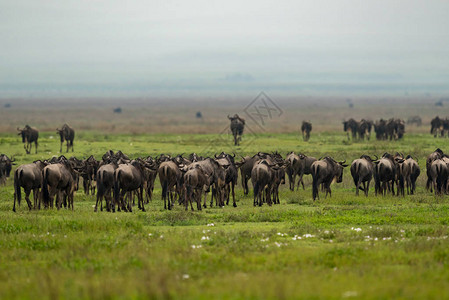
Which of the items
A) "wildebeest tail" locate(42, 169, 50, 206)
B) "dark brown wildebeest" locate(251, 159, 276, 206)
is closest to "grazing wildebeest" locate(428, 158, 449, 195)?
"dark brown wildebeest" locate(251, 159, 276, 206)

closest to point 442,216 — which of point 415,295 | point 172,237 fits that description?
point 172,237

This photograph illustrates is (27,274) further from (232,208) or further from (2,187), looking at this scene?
(2,187)

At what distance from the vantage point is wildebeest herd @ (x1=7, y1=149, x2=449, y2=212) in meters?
20.7

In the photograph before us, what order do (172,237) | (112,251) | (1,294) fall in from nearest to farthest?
1. (1,294)
2. (112,251)
3. (172,237)

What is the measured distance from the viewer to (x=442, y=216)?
18.8 m

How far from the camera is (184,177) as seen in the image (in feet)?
70.2

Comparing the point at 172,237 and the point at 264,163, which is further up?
the point at 264,163

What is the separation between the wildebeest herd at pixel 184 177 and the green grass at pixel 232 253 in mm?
1045

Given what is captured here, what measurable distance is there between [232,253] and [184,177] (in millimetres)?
7924

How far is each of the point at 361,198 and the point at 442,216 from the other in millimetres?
4741

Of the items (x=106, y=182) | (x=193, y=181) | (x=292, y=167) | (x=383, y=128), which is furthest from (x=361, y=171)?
(x=383, y=128)

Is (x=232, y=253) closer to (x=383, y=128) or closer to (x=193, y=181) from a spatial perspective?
(x=193, y=181)

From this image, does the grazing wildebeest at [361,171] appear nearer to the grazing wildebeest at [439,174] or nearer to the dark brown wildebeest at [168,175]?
the grazing wildebeest at [439,174]

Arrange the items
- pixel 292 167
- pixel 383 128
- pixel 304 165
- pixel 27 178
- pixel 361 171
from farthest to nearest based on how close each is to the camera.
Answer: pixel 383 128 → pixel 304 165 → pixel 292 167 → pixel 361 171 → pixel 27 178
